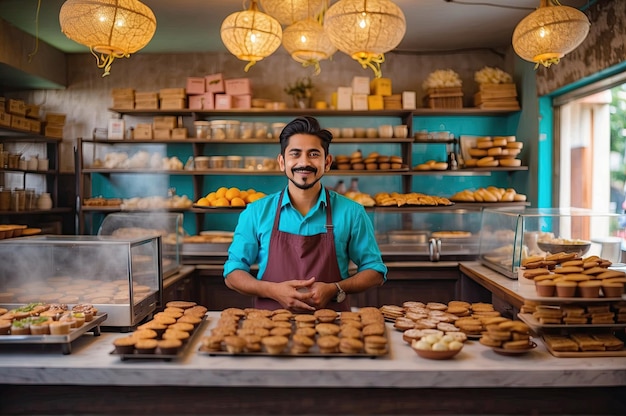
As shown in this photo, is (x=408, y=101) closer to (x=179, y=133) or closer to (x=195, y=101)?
(x=195, y=101)

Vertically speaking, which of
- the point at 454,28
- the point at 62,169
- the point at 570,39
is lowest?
the point at 62,169

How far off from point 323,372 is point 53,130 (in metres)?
5.72

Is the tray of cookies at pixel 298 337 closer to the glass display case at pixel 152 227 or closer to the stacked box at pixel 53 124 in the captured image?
the glass display case at pixel 152 227

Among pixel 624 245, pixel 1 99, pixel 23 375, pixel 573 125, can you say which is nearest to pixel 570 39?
pixel 624 245

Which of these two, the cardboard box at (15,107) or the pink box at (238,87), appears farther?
the pink box at (238,87)

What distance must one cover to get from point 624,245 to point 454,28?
9.57 feet

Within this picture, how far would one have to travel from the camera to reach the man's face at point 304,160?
263 cm

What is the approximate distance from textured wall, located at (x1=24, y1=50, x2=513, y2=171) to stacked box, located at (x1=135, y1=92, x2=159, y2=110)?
1.72 ft

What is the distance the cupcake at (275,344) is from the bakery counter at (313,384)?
0.03 metres

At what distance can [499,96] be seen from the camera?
605 centimetres

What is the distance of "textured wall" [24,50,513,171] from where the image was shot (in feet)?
21.4

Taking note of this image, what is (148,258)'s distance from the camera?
2885 millimetres

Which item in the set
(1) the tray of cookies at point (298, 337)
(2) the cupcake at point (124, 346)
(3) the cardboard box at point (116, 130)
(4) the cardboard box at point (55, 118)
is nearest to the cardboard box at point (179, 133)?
(3) the cardboard box at point (116, 130)

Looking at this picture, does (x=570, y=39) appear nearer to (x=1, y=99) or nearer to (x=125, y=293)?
(x=125, y=293)
